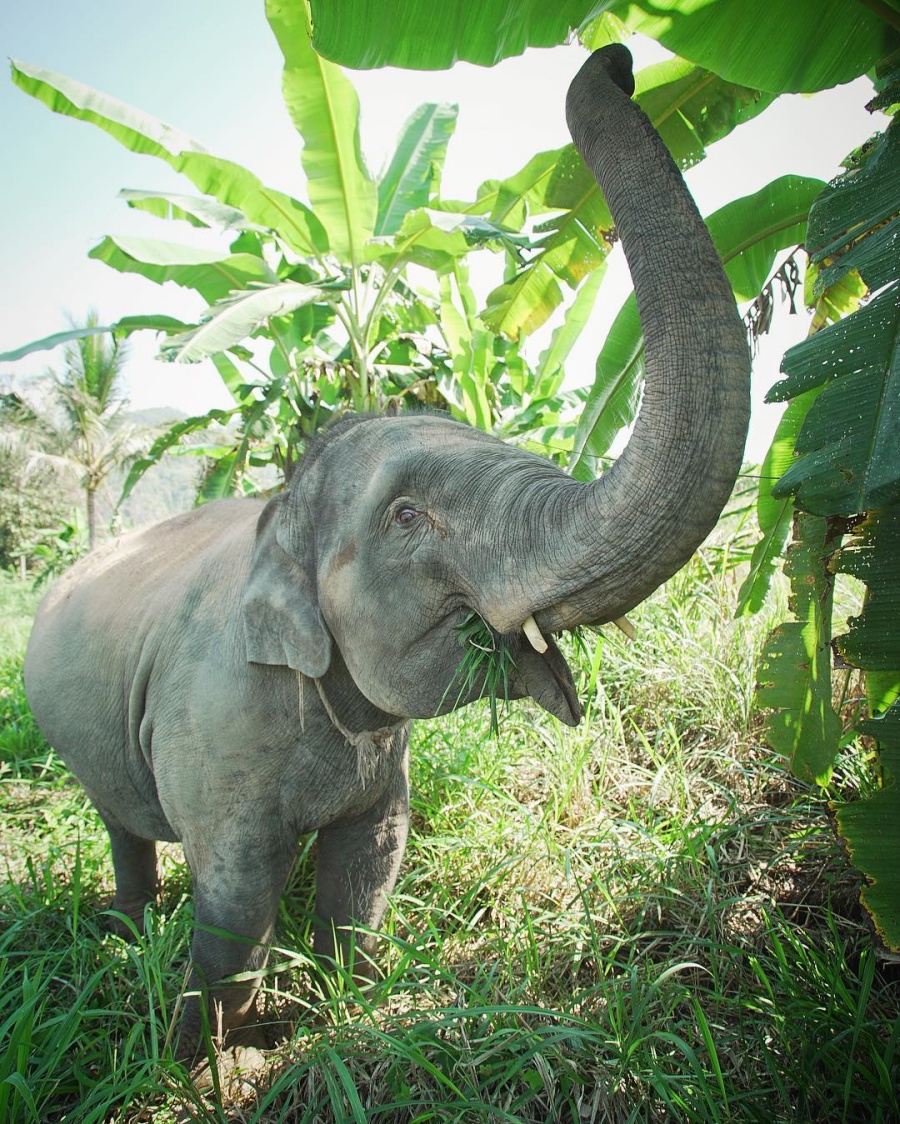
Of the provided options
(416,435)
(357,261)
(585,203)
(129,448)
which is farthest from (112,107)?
A: (129,448)

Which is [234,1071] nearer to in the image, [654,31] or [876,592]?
[876,592]

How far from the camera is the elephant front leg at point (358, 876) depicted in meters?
2.80

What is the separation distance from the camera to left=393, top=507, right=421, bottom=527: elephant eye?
1981mm

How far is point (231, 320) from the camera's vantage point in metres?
4.64

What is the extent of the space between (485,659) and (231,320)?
3442 millimetres

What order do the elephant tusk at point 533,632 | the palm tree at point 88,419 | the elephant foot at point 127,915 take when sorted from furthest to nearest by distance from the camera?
the palm tree at point 88,419, the elephant foot at point 127,915, the elephant tusk at point 533,632

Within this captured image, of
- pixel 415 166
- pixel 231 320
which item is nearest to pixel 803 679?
pixel 231 320

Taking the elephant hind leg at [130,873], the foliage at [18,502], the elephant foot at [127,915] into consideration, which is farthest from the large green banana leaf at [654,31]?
the foliage at [18,502]

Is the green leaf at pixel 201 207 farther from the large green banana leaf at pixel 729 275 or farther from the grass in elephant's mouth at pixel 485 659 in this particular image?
the grass in elephant's mouth at pixel 485 659

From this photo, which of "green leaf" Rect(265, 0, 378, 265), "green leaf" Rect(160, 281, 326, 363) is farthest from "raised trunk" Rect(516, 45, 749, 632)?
"green leaf" Rect(265, 0, 378, 265)

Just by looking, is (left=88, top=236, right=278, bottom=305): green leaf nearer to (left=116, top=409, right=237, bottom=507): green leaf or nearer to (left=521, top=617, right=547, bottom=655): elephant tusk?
(left=116, top=409, right=237, bottom=507): green leaf

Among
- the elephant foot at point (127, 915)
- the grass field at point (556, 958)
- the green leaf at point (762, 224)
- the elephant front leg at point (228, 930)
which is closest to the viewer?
the grass field at point (556, 958)

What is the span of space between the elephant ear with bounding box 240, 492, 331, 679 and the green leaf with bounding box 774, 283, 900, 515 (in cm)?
121

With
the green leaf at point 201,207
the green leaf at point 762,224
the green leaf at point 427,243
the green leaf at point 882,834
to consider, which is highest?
the green leaf at point 201,207
